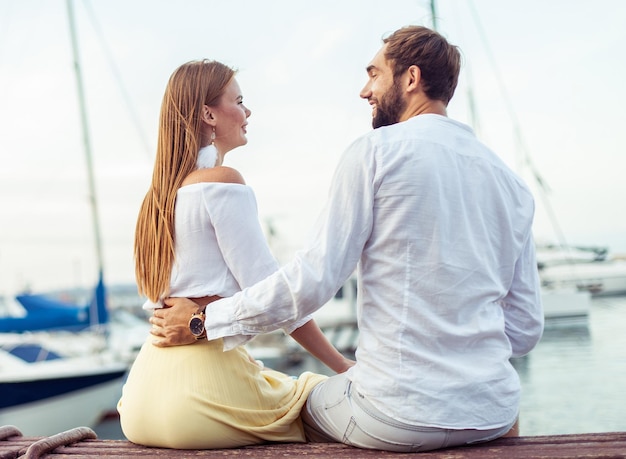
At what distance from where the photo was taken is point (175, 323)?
2.07m

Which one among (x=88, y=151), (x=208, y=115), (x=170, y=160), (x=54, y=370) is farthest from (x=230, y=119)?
(x=88, y=151)

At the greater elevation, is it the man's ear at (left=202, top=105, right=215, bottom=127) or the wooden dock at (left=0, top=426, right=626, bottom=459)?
the man's ear at (left=202, top=105, right=215, bottom=127)

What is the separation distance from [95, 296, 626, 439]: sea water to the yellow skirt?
10823mm

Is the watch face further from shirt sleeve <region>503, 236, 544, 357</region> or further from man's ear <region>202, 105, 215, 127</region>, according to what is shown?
shirt sleeve <region>503, 236, 544, 357</region>

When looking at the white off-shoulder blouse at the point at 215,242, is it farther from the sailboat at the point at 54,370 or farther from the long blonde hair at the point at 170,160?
the sailboat at the point at 54,370

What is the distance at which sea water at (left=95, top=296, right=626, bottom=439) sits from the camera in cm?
1614

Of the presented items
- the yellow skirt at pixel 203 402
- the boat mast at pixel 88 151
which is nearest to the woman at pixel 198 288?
the yellow skirt at pixel 203 402

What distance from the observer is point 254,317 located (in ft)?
6.22

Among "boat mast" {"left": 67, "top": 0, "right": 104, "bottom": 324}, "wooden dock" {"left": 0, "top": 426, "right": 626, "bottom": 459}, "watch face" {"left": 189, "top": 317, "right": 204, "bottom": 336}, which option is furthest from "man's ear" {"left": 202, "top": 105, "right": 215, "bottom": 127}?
"boat mast" {"left": 67, "top": 0, "right": 104, "bottom": 324}

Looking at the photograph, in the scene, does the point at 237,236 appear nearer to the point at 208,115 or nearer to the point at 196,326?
the point at 196,326

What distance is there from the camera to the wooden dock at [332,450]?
5.95ft

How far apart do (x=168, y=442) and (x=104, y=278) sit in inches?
523

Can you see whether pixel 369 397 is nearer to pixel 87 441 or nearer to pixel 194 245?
pixel 194 245

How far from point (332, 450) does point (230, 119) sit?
1046 millimetres
